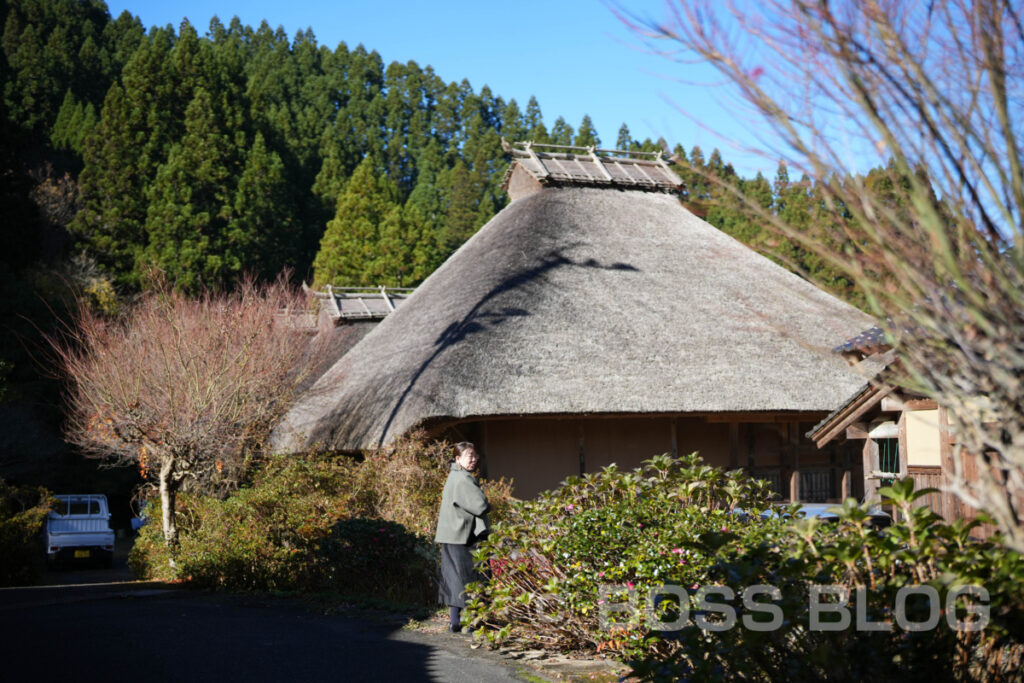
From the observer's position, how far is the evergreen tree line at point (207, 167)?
122ft

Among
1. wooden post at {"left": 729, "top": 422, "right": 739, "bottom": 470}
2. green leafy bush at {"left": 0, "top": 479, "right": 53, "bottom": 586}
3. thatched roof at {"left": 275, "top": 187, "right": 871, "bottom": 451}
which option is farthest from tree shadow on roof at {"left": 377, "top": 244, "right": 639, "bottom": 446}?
green leafy bush at {"left": 0, "top": 479, "right": 53, "bottom": 586}

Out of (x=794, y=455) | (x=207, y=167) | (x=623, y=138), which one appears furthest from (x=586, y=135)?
(x=794, y=455)

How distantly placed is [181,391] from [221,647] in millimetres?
8181

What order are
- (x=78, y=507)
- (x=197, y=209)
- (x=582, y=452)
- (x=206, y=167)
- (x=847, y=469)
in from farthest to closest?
1. (x=206, y=167)
2. (x=197, y=209)
3. (x=78, y=507)
4. (x=847, y=469)
5. (x=582, y=452)

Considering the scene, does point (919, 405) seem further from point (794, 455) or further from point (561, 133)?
point (561, 133)

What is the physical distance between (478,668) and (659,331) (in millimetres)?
10886

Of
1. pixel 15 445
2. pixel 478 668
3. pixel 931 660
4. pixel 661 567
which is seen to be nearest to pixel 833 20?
pixel 931 660

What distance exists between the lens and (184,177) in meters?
38.7

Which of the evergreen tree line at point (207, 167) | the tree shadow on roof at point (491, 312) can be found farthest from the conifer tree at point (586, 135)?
the tree shadow on roof at point (491, 312)

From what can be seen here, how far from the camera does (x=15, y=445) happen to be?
2083 cm

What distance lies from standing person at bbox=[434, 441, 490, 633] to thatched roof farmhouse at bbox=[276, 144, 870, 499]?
568cm

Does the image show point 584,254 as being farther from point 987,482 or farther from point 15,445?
point 987,482

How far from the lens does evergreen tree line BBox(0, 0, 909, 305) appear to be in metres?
37.2

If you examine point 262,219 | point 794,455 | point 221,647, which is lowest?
point 221,647
